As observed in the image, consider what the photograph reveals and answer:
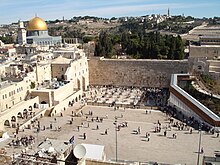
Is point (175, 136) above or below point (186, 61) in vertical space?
below

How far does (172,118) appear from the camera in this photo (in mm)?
22422

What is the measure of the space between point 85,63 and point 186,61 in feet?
36.5

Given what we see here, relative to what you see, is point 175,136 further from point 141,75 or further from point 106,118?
point 141,75

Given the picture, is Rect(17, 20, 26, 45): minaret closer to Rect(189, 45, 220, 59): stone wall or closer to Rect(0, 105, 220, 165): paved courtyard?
Rect(0, 105, 220, 165): paved courtyard

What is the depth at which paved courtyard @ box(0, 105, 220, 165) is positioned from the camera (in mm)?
15969

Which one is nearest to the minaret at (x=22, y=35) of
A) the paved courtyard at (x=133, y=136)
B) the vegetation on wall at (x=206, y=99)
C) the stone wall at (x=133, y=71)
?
the stone wall at (x=133, y=71)

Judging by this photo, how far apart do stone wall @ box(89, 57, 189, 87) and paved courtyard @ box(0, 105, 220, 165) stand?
8.76m

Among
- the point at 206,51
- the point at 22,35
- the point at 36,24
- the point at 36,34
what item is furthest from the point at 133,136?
the point at 22,35

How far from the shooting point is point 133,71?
32969mm

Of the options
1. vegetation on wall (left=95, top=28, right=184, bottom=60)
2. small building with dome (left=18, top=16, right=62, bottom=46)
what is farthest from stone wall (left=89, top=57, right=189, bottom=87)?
small building with dome (left=18, top=16, right=62, bottom=46)

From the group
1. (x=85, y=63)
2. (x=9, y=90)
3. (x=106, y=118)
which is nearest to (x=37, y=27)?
(x=85, y=63)

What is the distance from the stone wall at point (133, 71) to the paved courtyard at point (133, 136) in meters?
8.76

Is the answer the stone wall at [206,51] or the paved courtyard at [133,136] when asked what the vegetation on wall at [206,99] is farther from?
the stone wall at [206,51]

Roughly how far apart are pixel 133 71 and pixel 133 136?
592 inches
